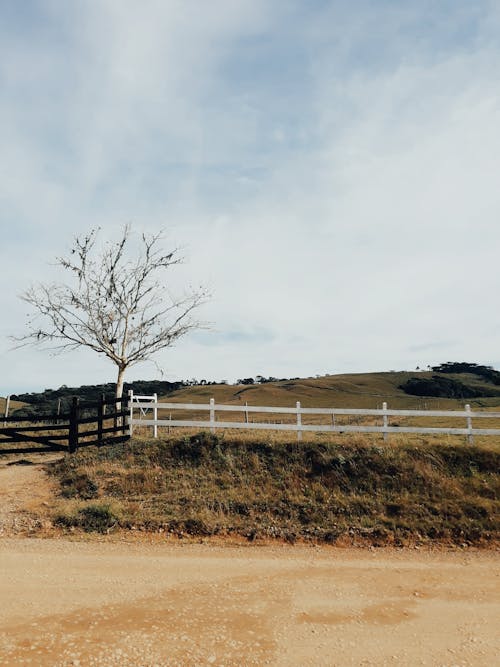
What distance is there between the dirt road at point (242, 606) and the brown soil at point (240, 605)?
19 millimetres

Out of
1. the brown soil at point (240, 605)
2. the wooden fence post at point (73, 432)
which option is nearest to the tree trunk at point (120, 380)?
the wooden fence post at point (73, 432)

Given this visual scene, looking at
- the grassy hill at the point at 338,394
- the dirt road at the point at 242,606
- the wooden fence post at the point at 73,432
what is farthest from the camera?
the grassy hill at the point at 338,394

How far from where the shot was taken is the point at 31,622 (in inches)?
239

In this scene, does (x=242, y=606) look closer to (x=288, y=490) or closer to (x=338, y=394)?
(x=288, y=490)

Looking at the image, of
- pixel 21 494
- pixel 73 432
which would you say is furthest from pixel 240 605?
pixel 73 432

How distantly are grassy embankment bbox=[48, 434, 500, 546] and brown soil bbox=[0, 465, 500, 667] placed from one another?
0.88 metres

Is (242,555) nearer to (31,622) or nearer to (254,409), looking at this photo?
(31,622)

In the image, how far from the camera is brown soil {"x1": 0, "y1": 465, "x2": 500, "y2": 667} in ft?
18.0

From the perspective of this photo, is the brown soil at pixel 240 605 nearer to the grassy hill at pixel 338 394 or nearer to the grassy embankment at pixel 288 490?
the grassy embankment at pixel 288 490

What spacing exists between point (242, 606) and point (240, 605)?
0.05 metres

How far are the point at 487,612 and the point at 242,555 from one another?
14.7ft

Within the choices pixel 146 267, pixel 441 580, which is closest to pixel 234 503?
pixel 441 580

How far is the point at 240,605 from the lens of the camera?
6.86m

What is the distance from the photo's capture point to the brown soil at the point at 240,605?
5.50 m
